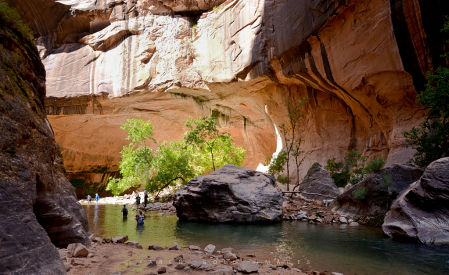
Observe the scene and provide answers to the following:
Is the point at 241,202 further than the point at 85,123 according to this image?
No

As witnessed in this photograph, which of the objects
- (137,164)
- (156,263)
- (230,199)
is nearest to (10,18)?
(156,263)

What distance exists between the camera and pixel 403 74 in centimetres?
1430

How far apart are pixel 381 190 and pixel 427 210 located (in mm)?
3013

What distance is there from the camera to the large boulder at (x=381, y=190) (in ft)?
34.1

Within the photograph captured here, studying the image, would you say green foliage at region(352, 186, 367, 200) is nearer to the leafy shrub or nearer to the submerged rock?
the leafy shrub

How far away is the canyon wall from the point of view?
3.22 metres

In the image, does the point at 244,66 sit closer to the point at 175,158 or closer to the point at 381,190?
the point at 175,158

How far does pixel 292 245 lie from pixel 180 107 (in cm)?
2257

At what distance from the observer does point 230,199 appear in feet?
40.0

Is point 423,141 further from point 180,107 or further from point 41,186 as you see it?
point 180,107

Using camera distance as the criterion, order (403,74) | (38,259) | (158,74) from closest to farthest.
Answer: (38,259)
(403,74)
(158,74)

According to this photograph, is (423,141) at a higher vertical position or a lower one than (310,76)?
lower

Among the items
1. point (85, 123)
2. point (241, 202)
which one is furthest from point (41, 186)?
point (85, 123)

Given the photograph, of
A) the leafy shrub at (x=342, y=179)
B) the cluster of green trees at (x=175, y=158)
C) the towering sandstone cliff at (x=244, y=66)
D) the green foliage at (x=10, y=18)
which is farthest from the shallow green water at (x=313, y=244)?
the cluster of green trees at (x=175, y=158)
